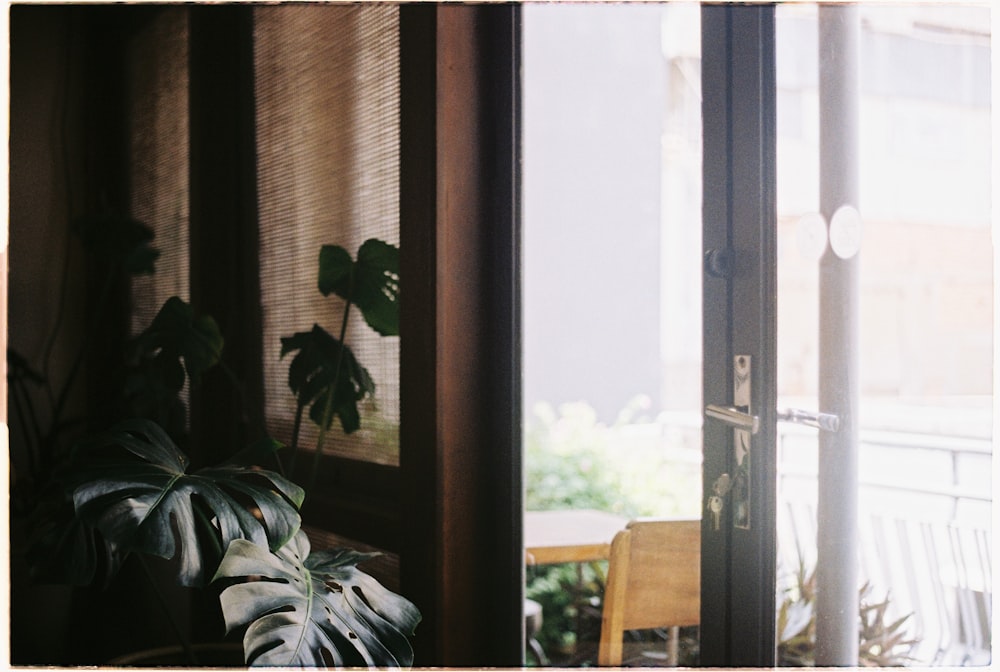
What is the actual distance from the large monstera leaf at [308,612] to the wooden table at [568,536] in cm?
105

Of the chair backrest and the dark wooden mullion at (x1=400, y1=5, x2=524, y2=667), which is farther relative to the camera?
the dark wooden mullion at (x1=400, y1=5, x2=524, y2=667)

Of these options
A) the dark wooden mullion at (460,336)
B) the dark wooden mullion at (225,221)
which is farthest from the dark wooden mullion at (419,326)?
the dark wooden mullion at (225,221)

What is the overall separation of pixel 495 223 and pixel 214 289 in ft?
4.11

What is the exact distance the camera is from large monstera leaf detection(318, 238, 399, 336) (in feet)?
6.07

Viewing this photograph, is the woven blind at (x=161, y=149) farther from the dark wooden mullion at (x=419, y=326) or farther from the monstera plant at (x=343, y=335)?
the dark wooden mullion at (x=419, y=326)

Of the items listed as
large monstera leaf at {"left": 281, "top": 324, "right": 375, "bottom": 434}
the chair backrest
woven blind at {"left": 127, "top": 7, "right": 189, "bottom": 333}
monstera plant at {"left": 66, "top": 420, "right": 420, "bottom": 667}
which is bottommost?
the chair backrest

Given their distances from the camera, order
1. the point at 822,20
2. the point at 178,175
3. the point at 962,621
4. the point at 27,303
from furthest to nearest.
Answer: the point at 27,303, the point at 178,175, the point at 822,20, the point at 962,621

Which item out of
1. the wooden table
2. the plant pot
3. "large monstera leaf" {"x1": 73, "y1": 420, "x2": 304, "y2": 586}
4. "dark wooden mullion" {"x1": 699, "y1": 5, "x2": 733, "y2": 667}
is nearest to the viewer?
→ "large monstera leaf" {"x1": 73, "y1": 420, "x2": 304, "y2": 586}

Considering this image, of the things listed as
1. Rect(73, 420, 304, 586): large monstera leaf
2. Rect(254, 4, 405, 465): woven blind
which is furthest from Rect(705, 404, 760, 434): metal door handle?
Rect(254, 4, 405, 465): woven blind

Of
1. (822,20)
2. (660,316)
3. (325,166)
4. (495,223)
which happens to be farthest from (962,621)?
(660,316)

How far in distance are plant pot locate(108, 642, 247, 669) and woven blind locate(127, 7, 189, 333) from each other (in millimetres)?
1412

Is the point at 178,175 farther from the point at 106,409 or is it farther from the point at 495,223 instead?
the point at 495,223

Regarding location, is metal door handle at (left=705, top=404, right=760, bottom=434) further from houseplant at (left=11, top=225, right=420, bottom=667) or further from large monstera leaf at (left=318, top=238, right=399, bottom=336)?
large monstera leaf at (left=318, top=238, right=399, bottom=336)

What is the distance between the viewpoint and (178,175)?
116 inches
